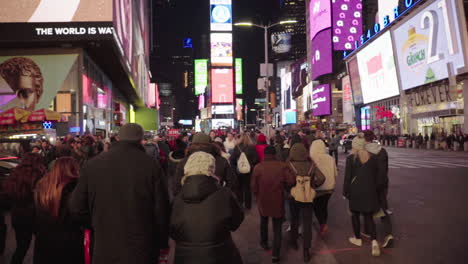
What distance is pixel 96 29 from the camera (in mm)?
22125

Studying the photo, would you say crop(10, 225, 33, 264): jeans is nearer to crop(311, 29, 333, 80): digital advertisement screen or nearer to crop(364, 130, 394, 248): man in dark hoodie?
crop(364, 130, 394, 248): man in dark hoodie

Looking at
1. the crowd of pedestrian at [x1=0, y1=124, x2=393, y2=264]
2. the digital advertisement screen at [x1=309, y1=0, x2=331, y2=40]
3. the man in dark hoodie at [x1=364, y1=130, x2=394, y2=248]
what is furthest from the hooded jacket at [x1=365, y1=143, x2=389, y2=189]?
the digital advertisement screen at [x1=309, y1=0, x2=331, y2=40]

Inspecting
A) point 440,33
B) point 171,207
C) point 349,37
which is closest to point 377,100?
point 440,33

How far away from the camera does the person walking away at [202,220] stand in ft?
10.7

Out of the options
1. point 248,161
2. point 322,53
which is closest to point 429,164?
point 248,161

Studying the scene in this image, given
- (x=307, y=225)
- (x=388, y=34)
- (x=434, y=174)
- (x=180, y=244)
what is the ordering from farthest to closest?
1. (x=388, y=34)
2. (x=434, y=174)
3. (x=307, y=225)
4. (x=180, y=244)

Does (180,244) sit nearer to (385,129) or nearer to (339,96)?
(385,129)

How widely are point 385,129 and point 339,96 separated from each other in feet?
159

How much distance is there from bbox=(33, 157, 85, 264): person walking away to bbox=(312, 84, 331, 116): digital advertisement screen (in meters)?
89.5

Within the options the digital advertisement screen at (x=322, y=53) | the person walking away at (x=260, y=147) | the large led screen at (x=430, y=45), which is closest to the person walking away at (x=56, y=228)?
the person walking away at (x=260, y=147)

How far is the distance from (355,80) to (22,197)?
63462 mm

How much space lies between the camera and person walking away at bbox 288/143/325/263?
634cm

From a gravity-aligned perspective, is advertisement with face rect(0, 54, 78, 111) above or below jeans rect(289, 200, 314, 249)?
above

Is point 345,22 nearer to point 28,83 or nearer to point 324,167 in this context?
point 28,83
